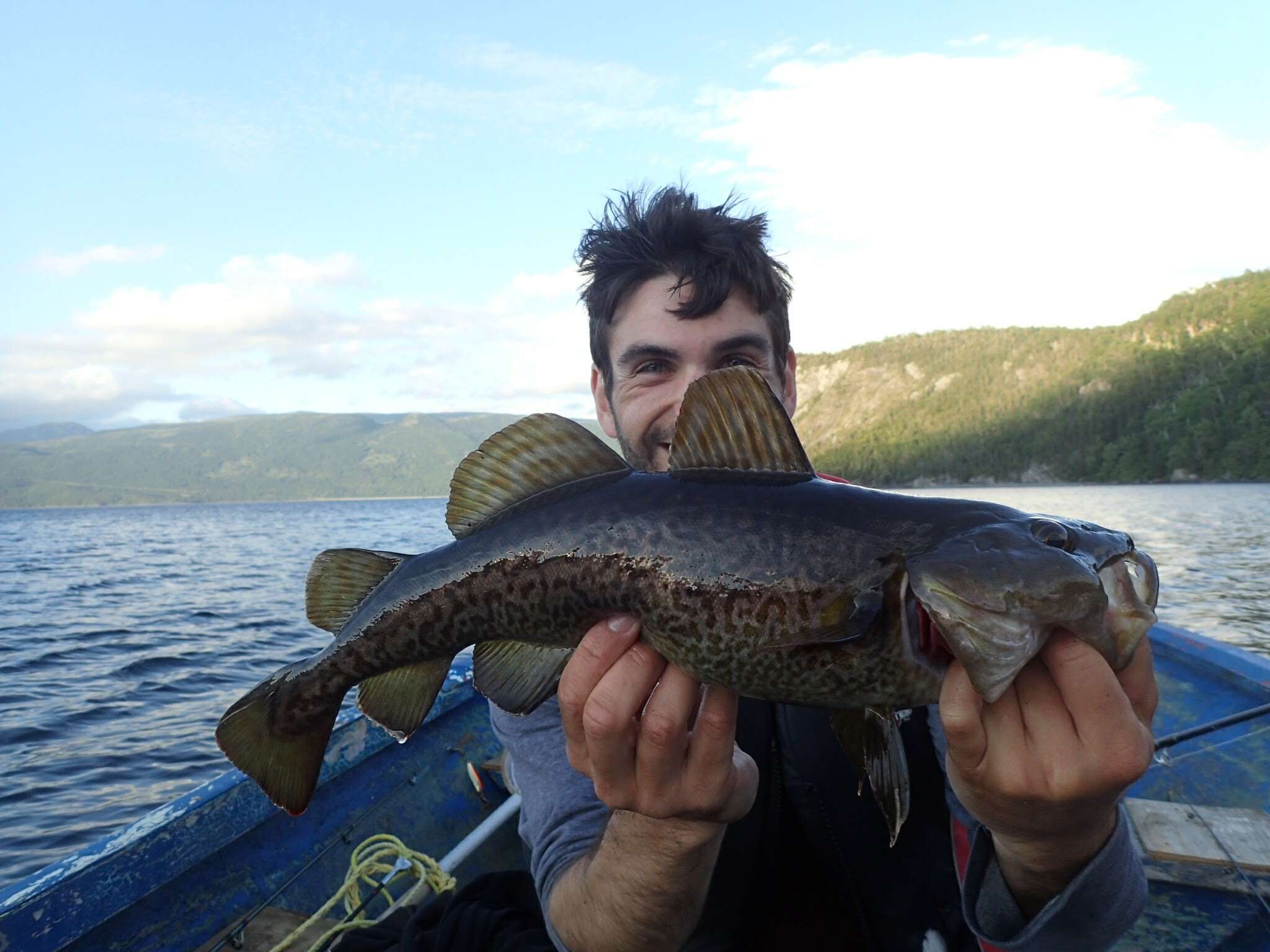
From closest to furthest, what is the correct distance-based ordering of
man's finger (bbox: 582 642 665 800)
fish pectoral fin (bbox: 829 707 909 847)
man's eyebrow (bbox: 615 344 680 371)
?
fish pectoral fin (bbox: 829 707 909 847), man's finger (bbox: 582 642 665 800), man's eyebrow (bbox: 615 344 680 371)

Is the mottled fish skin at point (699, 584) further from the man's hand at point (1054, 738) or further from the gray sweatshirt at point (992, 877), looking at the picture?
the gray sweatshirt at point (992, 877)

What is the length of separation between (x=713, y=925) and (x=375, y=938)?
1.69 metres

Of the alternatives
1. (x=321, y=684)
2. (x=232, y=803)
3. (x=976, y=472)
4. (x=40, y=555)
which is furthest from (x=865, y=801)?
(x=976, y=472)

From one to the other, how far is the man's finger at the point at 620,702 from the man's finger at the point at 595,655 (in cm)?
2

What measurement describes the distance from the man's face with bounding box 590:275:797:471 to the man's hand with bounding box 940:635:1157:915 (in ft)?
8.47

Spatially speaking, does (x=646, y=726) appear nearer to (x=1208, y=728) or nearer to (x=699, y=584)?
(x=699, y=584)

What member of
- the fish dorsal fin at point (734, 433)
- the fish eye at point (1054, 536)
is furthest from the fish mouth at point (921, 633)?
the fish dorsal fin at point (734, 433)

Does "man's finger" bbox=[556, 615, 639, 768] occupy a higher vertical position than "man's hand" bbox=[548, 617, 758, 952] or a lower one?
higher

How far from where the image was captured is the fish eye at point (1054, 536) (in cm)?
199

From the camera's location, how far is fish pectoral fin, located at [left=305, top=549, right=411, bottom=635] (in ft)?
9.06

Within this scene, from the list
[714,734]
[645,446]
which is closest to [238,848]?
[645,446]

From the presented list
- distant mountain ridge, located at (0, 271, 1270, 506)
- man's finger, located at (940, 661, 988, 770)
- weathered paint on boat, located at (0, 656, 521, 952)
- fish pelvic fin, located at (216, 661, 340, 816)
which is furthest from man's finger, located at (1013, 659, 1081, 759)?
distant mountain ridge, located at (0, 271, 1270, 506)

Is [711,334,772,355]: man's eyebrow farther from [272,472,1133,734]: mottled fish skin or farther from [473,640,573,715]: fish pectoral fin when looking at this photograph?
[473,640,573,715]: fish pectoral fin

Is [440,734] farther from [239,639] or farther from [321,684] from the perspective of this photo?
[239,639]
